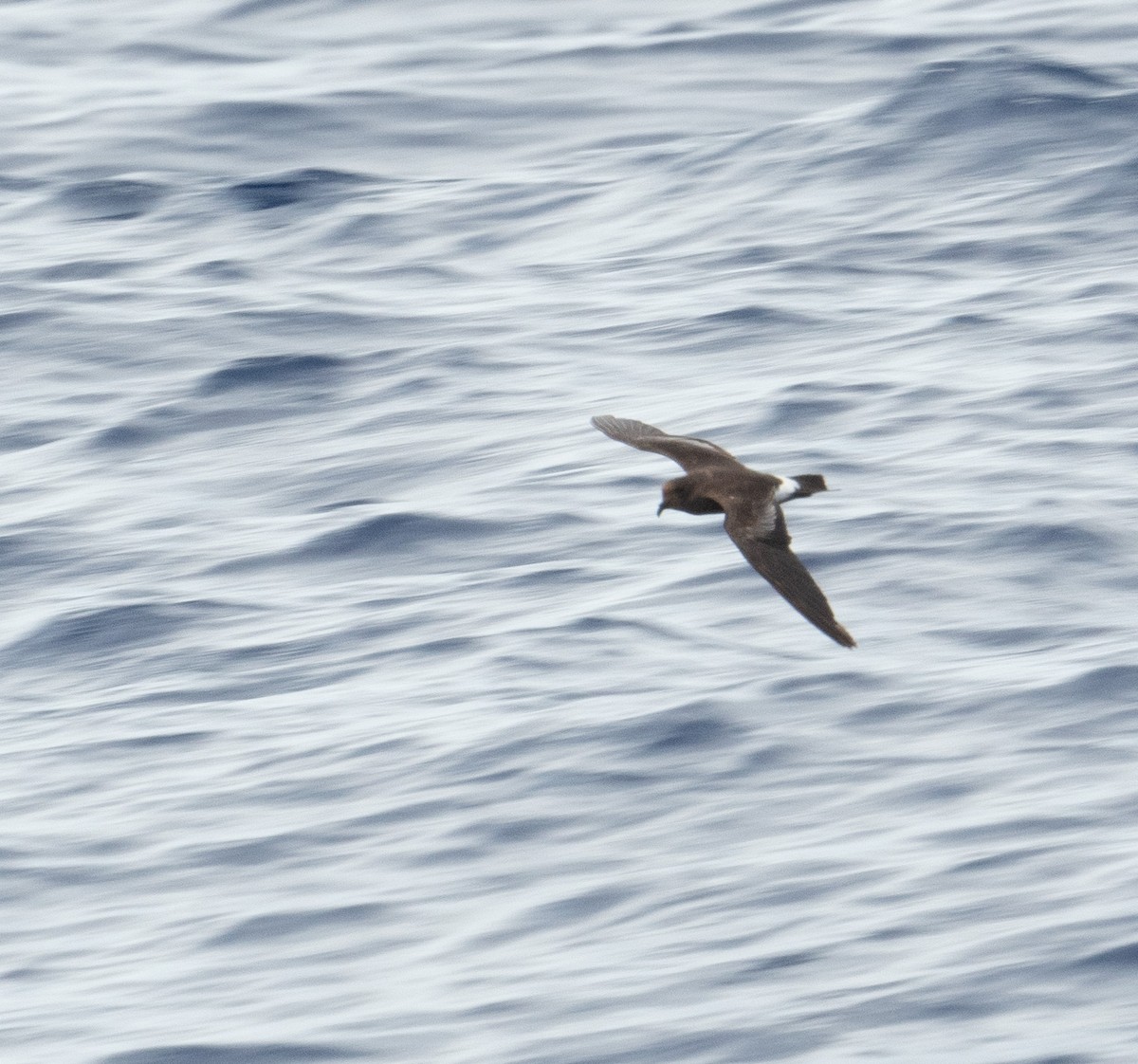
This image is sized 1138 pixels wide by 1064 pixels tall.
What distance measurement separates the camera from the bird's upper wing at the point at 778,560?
20.6ft

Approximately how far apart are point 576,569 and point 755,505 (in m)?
1.40

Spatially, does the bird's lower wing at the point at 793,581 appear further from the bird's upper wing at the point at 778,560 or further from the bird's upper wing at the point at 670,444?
the bird's upper wing at the point at 670,444

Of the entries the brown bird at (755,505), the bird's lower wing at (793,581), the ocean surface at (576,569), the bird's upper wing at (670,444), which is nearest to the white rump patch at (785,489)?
the brown bird at (755,505)

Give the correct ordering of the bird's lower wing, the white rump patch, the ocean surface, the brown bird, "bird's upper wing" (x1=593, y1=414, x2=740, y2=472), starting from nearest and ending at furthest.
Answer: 1. the ocean surface
2. the bird's lower wing
3. the brown bird
4. the white rump patch
5. "bird's upper wing" (x1=593, y1=414, x2=740, y2=472)

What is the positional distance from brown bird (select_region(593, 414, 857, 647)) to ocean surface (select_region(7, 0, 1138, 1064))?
51 centimetres

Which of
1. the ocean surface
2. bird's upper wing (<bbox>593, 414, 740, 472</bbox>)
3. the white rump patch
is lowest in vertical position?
the ocean surface

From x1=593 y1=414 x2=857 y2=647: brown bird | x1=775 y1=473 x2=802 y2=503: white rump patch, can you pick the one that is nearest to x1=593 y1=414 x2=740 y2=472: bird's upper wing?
x1=593 y1=414 x2=857 y2=647: brown bird

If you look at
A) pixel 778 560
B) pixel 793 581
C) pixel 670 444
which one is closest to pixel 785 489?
pixel 778 560

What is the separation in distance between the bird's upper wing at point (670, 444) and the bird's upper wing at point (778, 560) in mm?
605

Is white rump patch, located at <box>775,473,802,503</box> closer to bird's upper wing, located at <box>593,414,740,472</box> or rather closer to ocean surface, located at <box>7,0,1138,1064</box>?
bird's upper wing, located at <box>593,414,740,472</box>

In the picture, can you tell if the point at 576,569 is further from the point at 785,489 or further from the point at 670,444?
the point at 785,489

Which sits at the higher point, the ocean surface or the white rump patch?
the white rump patch

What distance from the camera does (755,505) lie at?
6.93 metres

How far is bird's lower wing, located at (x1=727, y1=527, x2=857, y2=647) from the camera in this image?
20.4 ft
